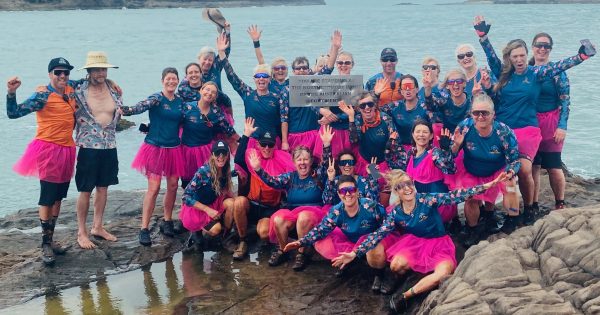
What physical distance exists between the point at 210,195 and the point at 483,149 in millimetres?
3597

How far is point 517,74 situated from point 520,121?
0.60 metres

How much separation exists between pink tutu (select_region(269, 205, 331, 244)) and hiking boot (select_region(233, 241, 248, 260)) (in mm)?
505

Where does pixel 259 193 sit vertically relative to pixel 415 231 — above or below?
above

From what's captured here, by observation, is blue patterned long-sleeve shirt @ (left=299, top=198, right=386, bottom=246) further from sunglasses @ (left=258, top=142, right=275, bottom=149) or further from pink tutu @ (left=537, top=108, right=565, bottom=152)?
pink tutu @ (left=537, top=108, right=565, bottom=152)

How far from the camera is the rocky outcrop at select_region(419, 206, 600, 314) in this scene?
6.34 metres

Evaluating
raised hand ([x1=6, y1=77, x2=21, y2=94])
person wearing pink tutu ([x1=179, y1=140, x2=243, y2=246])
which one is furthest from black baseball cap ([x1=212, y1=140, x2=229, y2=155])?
raised hand ([x1=6, y1=77, x2=21, y2=94])

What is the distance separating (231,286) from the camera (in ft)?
28.9

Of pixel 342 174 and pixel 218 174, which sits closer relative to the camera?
pixel 342 174

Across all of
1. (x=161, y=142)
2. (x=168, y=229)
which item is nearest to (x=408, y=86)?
(x=161, y=142)

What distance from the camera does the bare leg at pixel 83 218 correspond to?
9703 millimetres

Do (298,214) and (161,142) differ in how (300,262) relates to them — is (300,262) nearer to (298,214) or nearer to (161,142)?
(298,214)

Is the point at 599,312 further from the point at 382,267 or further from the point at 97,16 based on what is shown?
the point at 97,16

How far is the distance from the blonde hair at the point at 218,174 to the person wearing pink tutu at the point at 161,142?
0.72m

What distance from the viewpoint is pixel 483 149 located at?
337 inches
